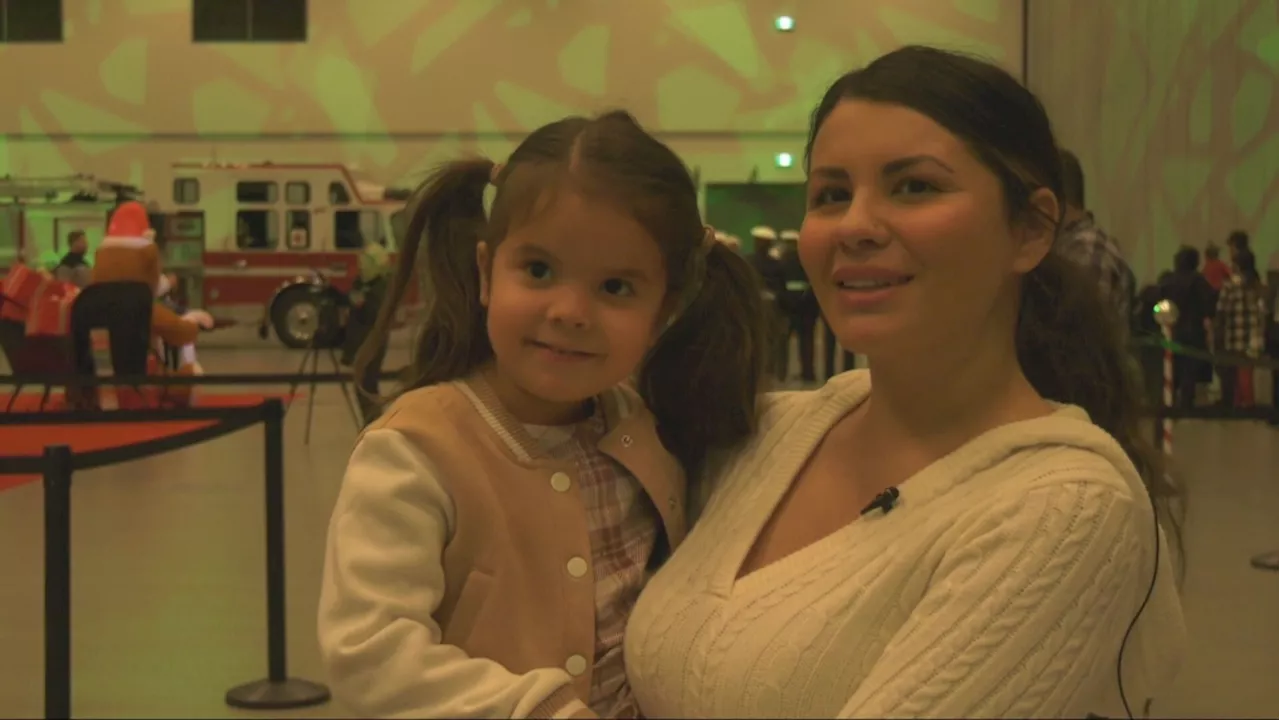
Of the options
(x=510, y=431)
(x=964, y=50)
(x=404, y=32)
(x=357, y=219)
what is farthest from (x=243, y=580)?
(x=404, y=32)

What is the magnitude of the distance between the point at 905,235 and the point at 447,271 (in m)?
0.77

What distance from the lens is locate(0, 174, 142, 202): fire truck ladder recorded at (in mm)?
21234

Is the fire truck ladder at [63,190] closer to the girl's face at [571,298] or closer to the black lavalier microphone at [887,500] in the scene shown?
the girl's face at [571,298]

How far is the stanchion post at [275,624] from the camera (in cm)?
469

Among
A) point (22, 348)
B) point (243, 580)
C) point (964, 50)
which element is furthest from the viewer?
point (22, 348)

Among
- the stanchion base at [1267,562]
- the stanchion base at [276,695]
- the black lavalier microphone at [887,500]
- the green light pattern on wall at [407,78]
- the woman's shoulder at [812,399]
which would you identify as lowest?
the stanchion base at [276,695]

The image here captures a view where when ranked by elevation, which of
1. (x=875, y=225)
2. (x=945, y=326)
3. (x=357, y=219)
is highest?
(x=357, y=219)

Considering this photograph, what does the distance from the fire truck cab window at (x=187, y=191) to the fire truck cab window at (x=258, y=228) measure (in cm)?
75

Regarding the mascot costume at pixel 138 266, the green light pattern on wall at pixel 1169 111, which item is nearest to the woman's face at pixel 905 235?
the mascot costume at pixel 138 266

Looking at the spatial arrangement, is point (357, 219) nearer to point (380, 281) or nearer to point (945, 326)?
point (380, 281)

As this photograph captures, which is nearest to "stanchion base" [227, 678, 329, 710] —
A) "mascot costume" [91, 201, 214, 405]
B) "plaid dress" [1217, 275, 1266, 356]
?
"mascot costume" [91, 201, 214, 405]

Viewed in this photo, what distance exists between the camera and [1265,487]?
364 inches

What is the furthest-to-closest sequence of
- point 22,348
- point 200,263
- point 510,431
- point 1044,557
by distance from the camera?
point 200,263 < point 22,348 < point 510,431 < point 1044,557

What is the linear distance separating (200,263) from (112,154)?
3.19 metres
